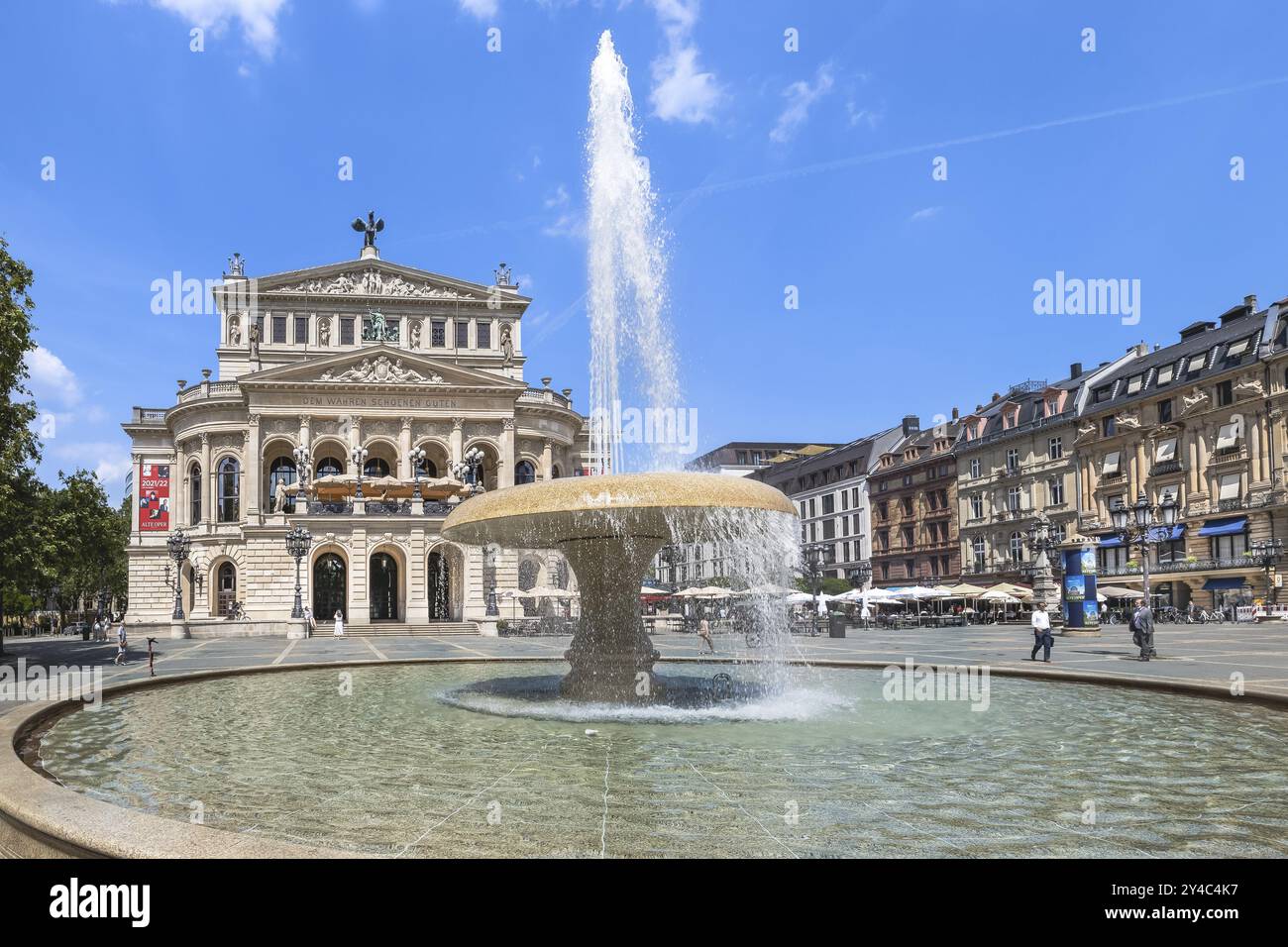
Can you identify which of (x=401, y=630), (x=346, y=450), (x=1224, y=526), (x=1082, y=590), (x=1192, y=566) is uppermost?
(x=346, y=450)

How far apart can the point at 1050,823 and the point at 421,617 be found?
46651mm

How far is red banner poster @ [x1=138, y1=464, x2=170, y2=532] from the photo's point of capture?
62000 mm

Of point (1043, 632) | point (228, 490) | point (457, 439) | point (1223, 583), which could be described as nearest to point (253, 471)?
point (228, 490)

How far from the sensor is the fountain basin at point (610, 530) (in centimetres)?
1083

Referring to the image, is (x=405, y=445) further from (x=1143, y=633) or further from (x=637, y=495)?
(x=637, y=495)

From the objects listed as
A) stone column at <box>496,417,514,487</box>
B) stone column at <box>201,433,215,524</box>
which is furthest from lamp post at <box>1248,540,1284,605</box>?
stone column at <box>201,433,215,524</box>

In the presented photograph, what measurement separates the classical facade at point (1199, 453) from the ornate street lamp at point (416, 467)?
37.9m

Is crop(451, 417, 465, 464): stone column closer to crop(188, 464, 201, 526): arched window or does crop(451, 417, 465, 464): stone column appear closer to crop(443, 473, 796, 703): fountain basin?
crop(188, 464, 201, 526): arched window

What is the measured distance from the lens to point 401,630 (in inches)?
1732

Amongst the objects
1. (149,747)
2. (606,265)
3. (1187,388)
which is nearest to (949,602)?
(1187,388)

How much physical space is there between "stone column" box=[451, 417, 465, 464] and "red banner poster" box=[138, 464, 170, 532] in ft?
68.0

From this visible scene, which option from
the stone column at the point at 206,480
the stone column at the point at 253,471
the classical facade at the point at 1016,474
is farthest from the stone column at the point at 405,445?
the classical facade at the point at 1016,474

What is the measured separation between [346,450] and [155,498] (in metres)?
16.4
